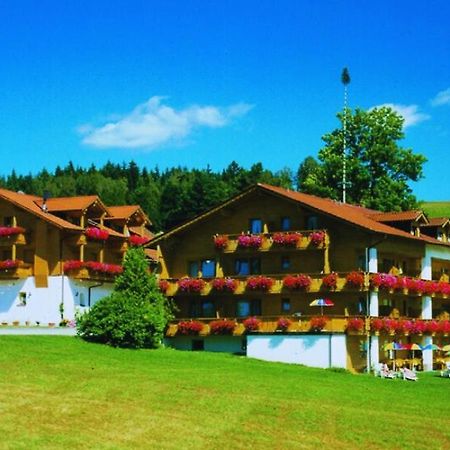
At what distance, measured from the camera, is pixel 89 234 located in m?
69.8

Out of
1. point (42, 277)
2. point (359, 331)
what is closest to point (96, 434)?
point (359, 331)

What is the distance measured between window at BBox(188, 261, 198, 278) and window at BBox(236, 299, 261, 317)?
365cm

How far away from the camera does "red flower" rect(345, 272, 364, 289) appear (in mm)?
53188

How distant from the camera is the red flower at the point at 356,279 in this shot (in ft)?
174

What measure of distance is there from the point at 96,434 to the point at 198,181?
92.4m

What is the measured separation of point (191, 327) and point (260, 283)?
5016 mm

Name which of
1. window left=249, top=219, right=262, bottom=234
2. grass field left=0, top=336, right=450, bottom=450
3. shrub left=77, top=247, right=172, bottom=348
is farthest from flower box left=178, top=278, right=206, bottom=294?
grass field left=0, top=336, right=450, bottom=450

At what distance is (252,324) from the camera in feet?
182

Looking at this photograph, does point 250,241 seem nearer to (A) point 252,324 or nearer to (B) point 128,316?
(A) point 252,324

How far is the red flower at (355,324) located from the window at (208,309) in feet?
32.4

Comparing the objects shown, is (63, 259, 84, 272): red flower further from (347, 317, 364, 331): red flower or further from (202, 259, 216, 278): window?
(347, 317, 364, 331): red flower

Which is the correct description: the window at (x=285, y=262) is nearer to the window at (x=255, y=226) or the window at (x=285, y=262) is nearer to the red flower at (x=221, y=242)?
the window at (x=255, y=226)

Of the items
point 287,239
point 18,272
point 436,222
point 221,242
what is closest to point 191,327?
point 221,242

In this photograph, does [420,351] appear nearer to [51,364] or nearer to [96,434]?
[51,364]
